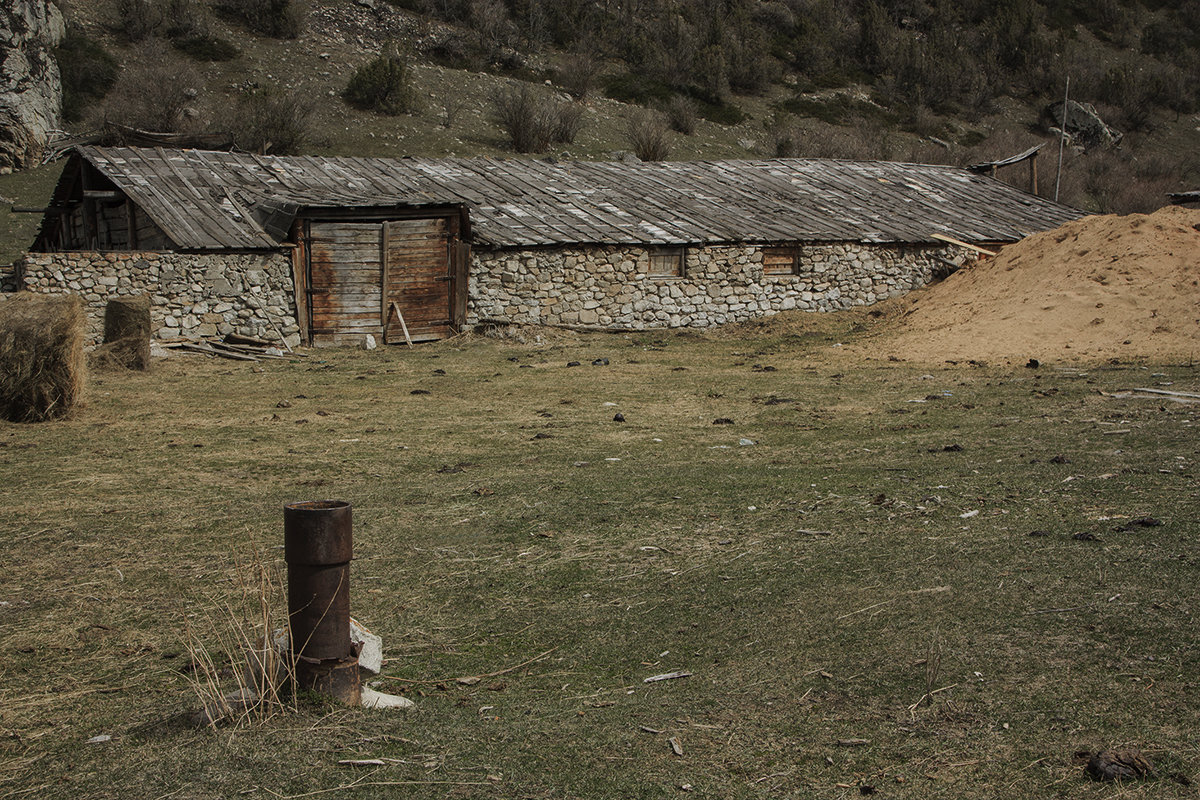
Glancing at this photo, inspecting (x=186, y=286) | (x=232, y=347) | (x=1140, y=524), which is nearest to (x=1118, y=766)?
(x=1140, y=524)

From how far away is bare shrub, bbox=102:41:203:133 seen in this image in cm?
3080

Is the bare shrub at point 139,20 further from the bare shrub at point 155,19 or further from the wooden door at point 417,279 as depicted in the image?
the wooden door at point 417,279

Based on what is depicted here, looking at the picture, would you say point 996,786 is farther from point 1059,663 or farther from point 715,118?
point 715,118

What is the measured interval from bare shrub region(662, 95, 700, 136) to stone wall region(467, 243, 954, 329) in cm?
1737

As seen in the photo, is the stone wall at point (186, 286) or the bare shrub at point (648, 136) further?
the bare shrub at point (648, 136)

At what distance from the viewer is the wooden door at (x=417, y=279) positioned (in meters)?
19.6

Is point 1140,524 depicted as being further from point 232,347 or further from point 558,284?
point 558,284

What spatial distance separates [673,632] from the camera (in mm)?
4895

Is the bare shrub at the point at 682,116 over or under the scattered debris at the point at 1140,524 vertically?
over

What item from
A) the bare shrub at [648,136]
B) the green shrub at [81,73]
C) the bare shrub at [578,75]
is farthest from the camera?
the bare shrub at [578,75]

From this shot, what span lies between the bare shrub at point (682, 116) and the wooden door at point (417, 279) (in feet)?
70.1

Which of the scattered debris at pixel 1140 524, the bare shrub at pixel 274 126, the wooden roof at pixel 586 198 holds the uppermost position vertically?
the bare shrub at pixel 274 126

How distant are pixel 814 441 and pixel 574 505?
315cm

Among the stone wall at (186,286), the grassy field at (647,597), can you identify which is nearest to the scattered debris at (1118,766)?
the grassy field at (647,597)
